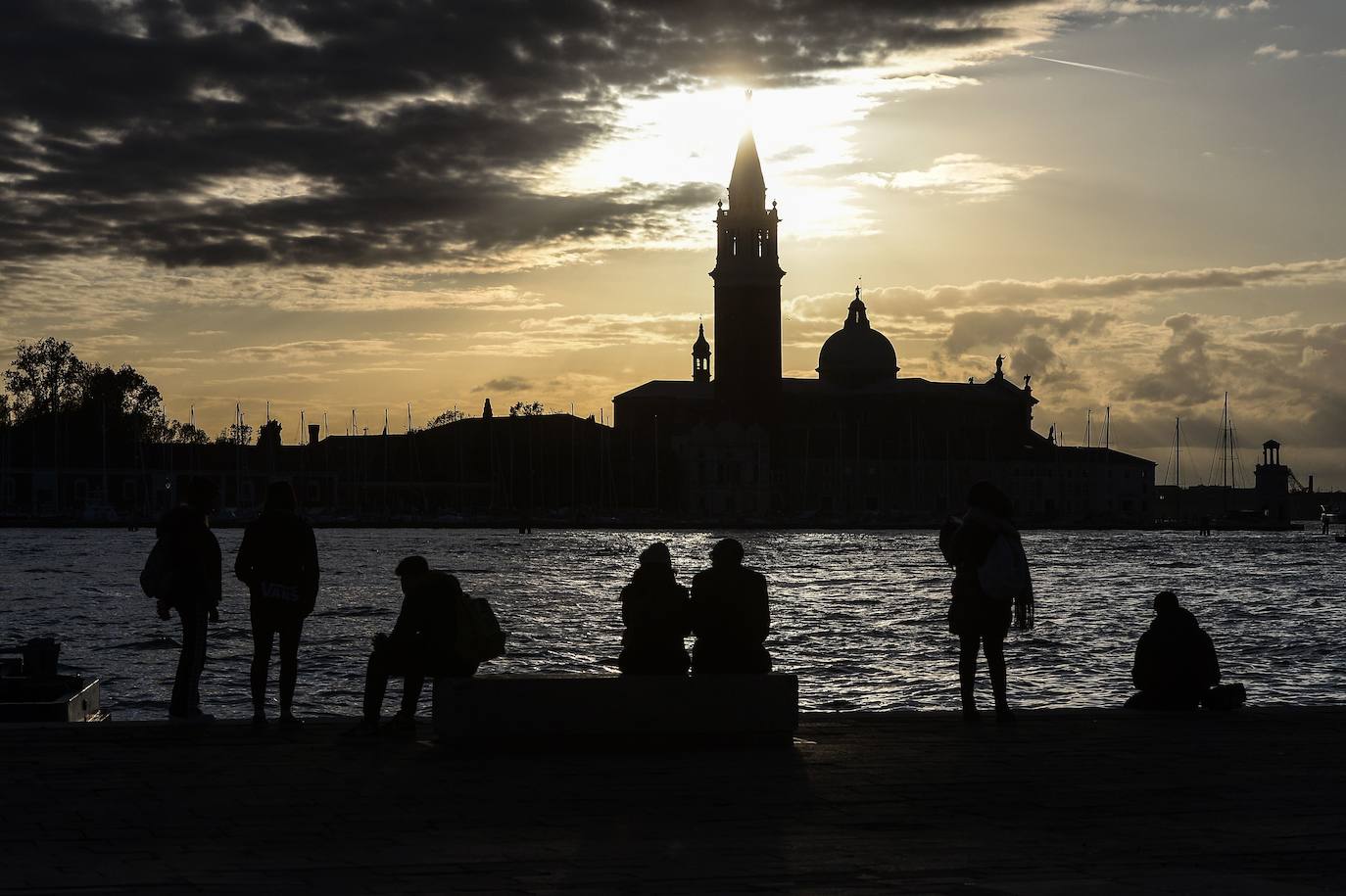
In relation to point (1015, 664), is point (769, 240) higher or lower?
higher

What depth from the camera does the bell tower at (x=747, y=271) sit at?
136500mm

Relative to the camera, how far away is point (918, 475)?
158625 millimetres

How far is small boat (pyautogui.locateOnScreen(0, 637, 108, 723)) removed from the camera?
634 inches

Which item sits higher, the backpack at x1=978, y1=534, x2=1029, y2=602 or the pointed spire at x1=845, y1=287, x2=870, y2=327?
the pointed spire at x1=845, y1=287, x2=870, y2=327

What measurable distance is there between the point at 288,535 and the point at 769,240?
128 metres

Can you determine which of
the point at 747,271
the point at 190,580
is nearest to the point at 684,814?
the point at 190,580

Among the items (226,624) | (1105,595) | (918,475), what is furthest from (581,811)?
(918,475)

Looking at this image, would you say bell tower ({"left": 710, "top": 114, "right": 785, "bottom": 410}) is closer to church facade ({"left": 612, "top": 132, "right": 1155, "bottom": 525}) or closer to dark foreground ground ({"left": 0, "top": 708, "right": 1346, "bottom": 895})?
church facade ({"left": 612, "top": 132, "right": 1155, "bottom": 525})

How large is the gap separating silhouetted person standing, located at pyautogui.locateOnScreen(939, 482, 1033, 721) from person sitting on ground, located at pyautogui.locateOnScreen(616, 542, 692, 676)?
2538 millimetres

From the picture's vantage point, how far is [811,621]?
4034 centimetres

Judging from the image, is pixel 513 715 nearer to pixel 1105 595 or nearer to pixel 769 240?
pixel 1105 595

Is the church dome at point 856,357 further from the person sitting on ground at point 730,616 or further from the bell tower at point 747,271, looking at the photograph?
the person sitting on ground at point 730,616

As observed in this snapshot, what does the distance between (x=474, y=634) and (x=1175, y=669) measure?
5.68 meters

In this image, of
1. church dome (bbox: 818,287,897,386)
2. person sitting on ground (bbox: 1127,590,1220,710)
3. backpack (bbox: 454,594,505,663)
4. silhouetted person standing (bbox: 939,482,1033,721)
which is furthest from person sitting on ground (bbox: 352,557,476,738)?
church dome (bbox: 818,287,897,386)
